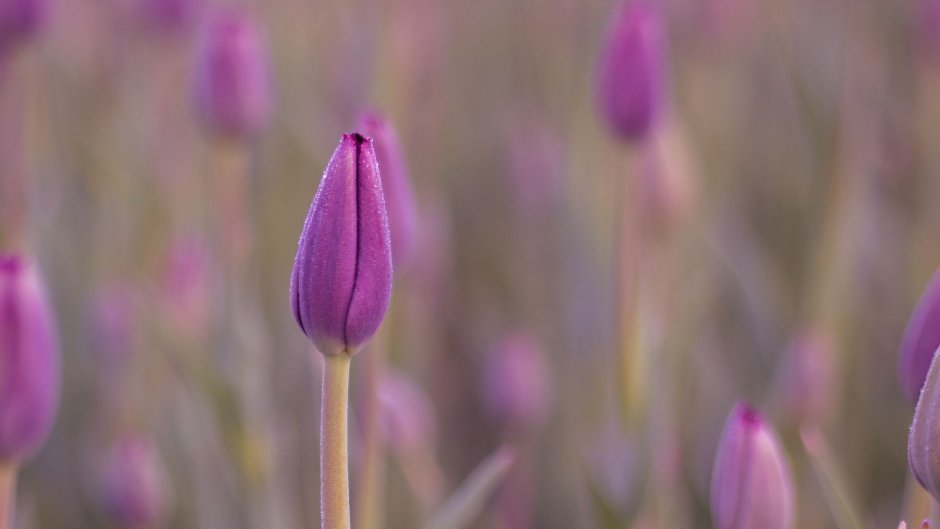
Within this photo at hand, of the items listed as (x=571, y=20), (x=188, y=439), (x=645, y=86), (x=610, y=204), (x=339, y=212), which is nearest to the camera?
(x=339, y=212)

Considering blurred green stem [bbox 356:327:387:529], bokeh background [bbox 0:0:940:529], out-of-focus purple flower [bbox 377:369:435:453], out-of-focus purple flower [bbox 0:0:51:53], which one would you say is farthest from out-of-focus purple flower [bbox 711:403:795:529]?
out-of-focus purple flower [bbox 0:0:51:53]

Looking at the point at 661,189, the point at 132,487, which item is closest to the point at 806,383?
the point at 661,189

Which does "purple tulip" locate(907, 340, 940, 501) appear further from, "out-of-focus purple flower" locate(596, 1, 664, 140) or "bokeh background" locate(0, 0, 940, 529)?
"out-of-focus purple flower" locate(596, 1, 664, 140)

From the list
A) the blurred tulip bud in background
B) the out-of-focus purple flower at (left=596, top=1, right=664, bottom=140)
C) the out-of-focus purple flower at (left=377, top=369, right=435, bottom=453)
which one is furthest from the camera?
the blurred tulip bud in background

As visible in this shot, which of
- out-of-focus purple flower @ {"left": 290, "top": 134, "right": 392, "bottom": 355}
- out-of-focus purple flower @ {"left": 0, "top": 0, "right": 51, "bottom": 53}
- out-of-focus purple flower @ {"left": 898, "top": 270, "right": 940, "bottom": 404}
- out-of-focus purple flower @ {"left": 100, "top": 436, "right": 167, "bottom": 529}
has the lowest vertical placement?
out-of-focus purple flower @ {"left": 100, "top": 436, "right": 167, "bottom": 529}

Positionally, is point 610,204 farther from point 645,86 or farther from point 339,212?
point 339,212

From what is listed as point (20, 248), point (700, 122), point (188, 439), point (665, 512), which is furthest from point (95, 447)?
point (700, 122)

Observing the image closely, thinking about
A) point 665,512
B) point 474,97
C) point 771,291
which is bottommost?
point 665,512
